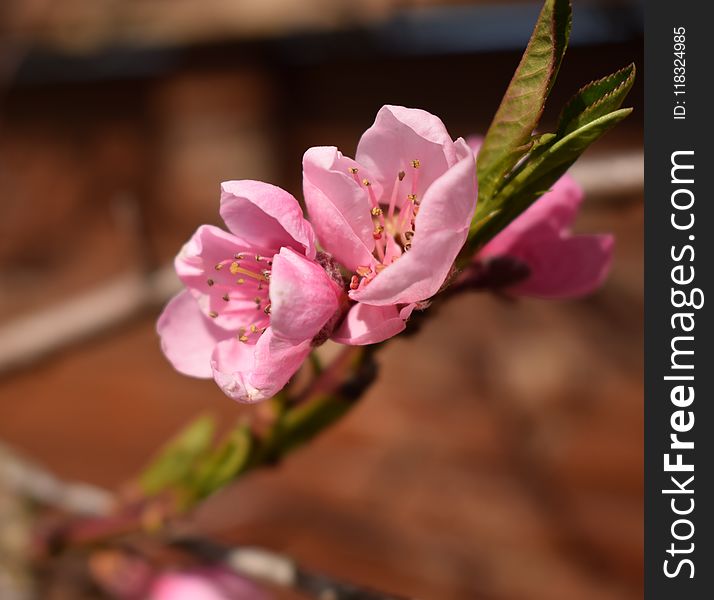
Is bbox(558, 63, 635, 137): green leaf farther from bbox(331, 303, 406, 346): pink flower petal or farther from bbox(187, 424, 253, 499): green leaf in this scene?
bbox(187, 424, 253, 499): green leaf

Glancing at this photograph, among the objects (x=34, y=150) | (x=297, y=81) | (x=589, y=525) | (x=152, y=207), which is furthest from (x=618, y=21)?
(x=34, y=150)

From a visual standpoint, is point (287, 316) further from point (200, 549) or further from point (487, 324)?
point (487, 324)

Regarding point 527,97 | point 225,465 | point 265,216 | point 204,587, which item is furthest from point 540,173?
point 204,587

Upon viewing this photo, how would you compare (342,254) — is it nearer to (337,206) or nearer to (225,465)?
(337,206)

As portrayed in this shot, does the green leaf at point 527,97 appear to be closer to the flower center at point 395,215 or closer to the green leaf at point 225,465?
the flower center at point 395,215

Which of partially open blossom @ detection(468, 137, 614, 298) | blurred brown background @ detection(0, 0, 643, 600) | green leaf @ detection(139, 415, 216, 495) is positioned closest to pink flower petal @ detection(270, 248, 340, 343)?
partially open blossom @ detection(468, 137, 614, 298)

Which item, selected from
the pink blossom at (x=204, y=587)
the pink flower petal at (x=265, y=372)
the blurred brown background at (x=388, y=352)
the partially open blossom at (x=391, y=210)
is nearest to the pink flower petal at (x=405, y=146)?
the partially open blossom at (x=391, y=210)
